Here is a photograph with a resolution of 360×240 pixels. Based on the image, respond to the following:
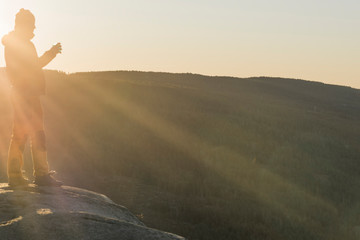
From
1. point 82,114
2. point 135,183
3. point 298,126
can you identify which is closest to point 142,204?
point 135,183

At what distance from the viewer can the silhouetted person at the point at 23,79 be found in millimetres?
7781

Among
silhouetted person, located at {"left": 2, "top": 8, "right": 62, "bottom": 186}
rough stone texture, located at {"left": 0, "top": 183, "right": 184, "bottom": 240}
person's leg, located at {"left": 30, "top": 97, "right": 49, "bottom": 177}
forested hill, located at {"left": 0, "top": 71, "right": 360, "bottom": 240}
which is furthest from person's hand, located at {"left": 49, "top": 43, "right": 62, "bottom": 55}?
forested hill, located at {"left": 0, "top": 71, "right": 360, "bottom": 240}

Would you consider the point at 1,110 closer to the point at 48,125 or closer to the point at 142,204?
the point at 48,125

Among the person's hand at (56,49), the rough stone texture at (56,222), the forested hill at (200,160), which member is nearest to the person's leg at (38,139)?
the person's hand at (56,49)

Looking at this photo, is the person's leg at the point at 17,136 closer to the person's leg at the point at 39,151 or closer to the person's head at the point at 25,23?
the person's leg at the point at 39,151

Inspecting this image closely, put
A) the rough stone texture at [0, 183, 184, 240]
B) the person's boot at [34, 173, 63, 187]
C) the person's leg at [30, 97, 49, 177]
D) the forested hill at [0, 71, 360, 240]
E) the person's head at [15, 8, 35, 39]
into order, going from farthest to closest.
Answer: the forested hill at [0, 71, 360, 240] < the person's boot at [34, 173, 63, 187] < the person's leg at [30, 97, 49, 177] < the person's head at [15, 8, 35, 39] < the rough stone texture at [0, 183, 184, 240]

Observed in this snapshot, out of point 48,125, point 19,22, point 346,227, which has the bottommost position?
point 346,227

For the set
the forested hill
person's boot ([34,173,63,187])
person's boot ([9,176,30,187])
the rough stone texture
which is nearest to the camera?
the rough stone texture

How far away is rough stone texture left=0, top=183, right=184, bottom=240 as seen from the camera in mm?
5129

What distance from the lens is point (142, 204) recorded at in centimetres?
1394

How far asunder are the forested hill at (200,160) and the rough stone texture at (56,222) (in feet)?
15.7

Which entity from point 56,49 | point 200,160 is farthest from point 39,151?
point 200,160

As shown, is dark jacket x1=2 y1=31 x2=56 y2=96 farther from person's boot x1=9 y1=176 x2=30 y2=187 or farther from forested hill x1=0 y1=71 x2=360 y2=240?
forested hill x1=0 y1=71 x2=360 y2=240

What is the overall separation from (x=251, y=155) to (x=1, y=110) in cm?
1245
